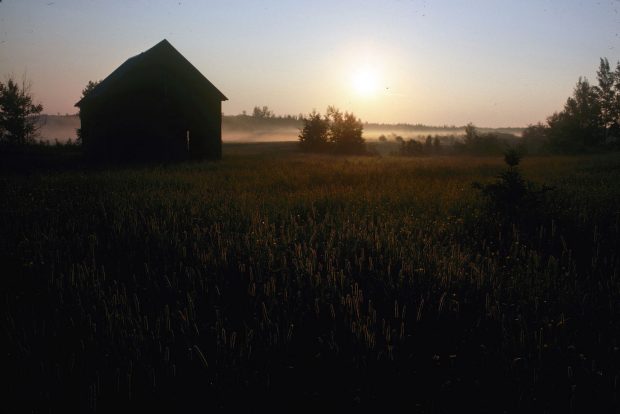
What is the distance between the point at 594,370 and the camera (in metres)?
2.11

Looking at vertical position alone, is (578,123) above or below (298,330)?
above

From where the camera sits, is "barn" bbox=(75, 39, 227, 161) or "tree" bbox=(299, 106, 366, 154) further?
"tree" bbox=(299, 106, 366, 154)

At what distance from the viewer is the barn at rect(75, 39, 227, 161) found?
21828 millimetres

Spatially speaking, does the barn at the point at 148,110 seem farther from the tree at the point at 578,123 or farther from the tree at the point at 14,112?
the tree at the point at 578,123

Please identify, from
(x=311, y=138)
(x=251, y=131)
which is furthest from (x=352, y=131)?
(x=251, y=131)

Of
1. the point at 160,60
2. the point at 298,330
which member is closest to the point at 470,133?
the point at 160,60

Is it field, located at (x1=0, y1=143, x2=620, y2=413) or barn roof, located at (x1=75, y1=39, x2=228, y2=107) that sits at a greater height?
barn roof, located at (x1=75, y1=39, x2=228, y2=107)

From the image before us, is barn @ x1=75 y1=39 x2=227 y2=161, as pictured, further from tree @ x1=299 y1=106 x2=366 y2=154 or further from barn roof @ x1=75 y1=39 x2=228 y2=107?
tree @ x1=299 y1=106 x2=366 y2=154

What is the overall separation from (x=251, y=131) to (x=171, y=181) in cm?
17661

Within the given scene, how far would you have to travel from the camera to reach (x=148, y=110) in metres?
22.2

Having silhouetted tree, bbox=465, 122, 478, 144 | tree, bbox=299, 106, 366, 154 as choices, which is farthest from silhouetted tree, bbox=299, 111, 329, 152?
silhouetted tree, bbox=465, 122, 478, 144

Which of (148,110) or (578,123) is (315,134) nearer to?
(148,110)

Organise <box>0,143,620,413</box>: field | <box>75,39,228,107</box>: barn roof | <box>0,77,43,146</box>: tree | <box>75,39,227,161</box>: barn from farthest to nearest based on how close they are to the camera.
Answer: <box>0,77,43,146</box>: tree
<box>75,39,227,161</box>: barn
<box>75,39,228,107</box>: barn roof
<box>0,143,620,413</box>: field

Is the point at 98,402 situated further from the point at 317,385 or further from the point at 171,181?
the point at 171,181
